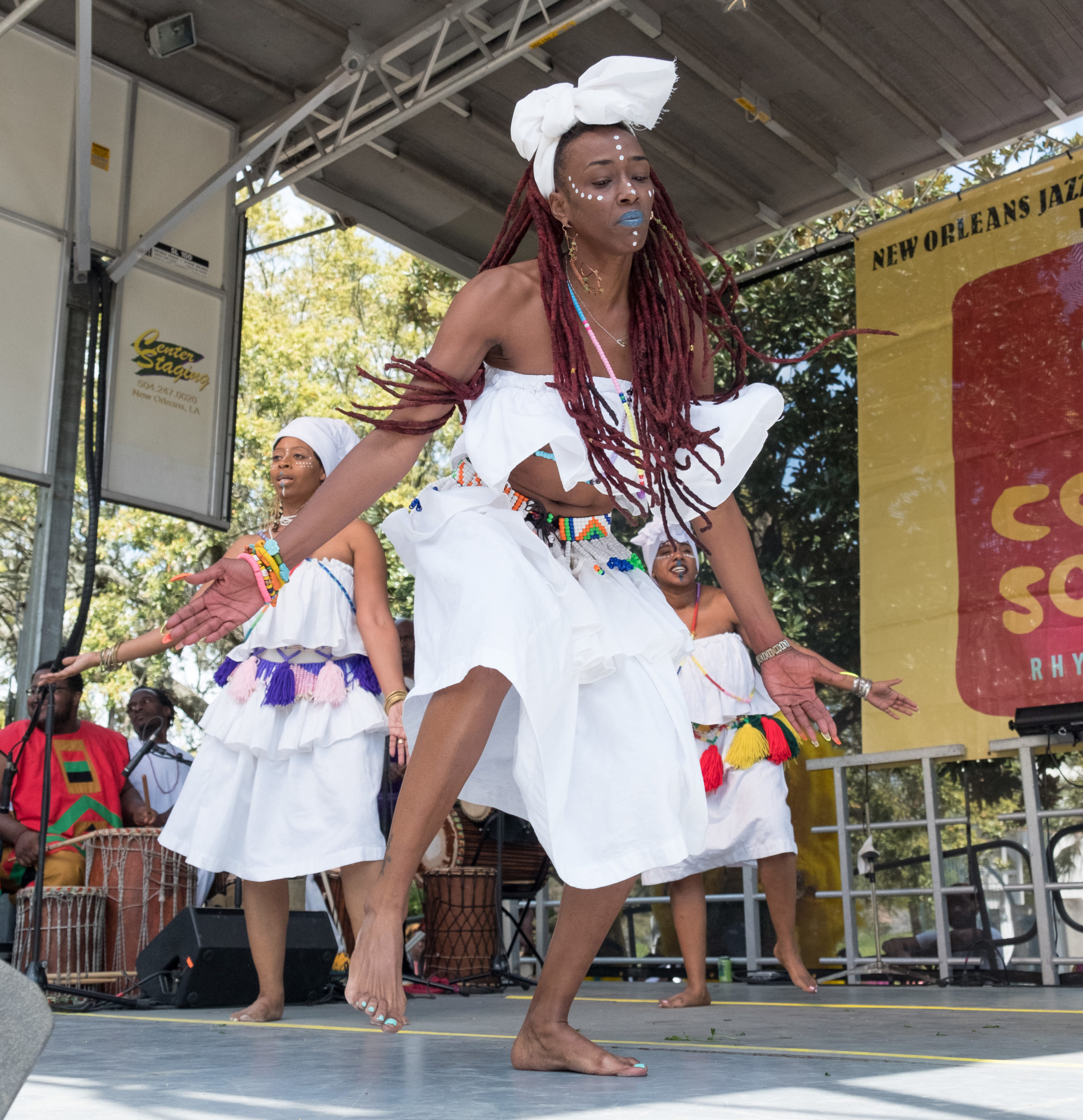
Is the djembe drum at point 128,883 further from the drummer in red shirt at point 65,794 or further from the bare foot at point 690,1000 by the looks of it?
the bare foot at point 690,1000

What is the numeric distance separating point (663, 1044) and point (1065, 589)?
4.03m

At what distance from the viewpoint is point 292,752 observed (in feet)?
11.4

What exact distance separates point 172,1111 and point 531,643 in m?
0.82

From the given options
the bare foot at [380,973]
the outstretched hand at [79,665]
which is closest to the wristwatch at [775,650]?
the bare foot at [380,973]

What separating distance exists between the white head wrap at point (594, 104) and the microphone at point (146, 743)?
3507mm

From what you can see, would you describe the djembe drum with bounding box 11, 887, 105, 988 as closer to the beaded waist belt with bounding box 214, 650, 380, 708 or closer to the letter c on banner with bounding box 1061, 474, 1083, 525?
the beaded waist belt with bounding box 214, 650, 380, 708

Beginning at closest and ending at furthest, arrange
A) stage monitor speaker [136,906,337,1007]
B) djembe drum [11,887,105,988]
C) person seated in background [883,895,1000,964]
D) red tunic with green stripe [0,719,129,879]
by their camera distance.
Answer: stage monitor speaker [136,906,337,1007]
djembe drum [11,887,105,988]
red tunic with green stripe [0,719,129,879]
person seated in background [883,895,1000,964]

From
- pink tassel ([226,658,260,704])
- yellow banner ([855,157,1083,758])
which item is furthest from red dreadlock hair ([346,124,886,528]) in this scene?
yellow banner ([855,157,1083,758])

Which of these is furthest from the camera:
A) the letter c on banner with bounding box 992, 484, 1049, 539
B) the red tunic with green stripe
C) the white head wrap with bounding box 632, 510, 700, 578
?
the letter c on banner with bounding box 992, 484, 1049, 539

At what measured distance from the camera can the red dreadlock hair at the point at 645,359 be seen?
2051 millimetres

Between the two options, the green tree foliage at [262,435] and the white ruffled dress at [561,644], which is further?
the green tree foliage at [262,435]

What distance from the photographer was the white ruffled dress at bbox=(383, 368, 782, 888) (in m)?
1.96

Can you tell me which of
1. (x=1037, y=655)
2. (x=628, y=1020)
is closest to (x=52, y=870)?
(x=628, y=1020)

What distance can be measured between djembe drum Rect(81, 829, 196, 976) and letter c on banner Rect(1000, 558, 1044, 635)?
392 centimetres
